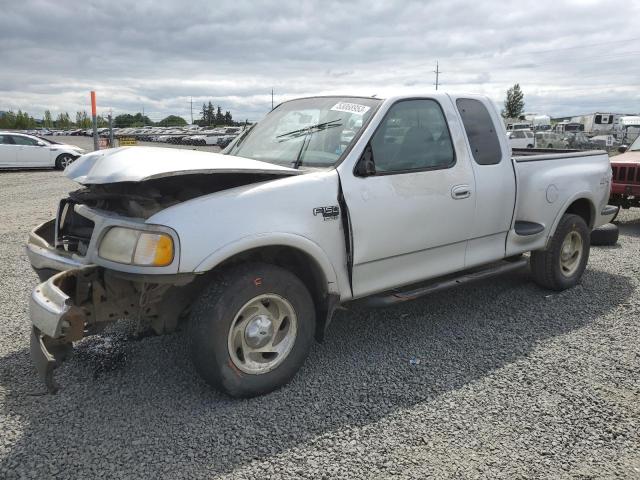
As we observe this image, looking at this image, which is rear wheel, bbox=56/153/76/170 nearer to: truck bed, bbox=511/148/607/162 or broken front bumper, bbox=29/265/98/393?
truck bed, bbox=511/148/607/162

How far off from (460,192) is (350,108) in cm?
107

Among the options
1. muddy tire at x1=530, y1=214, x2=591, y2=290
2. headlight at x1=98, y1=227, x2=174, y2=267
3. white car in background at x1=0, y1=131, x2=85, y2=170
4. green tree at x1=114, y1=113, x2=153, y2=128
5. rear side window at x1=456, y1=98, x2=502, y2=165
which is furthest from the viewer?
green tree at x1=114, y1=113, x2=153, y2=128

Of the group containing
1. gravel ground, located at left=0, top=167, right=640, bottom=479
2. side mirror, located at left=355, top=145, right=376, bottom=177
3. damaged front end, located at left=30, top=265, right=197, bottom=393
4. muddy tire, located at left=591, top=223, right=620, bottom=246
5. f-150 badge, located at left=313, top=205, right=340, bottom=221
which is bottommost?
gravel ground, located at left=0, top=167, right=640, bottom=479

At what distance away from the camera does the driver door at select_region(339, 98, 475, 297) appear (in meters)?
3.76

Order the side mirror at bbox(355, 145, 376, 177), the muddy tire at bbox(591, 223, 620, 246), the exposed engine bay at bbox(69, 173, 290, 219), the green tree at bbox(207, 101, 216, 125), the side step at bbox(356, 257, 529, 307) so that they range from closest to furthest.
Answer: the exposed engine bay at bbox(69, 173, 290, 219) → the side mirror at bbox(355, 145, 376, 177) → the side step at bbox(356, 257, 529, 307) → the muddy tire at bbox(591, 223, 620, 246) → the green tree at bbox(207, 101, 216, 125)

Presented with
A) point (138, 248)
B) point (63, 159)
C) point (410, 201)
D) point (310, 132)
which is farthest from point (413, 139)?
point (63, 159)

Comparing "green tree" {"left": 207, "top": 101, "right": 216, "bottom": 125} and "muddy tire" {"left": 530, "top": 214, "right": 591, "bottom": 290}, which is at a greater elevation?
"green tree" {"left": 207, "top": 101, "right": 216, "bottom": 125}

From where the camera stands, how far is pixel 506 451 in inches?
115

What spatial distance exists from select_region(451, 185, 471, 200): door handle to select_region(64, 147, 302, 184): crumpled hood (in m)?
1.37

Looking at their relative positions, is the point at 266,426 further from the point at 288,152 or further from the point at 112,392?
the point at 288,152

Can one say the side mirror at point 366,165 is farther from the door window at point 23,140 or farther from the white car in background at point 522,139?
the white car in background at point 522,139

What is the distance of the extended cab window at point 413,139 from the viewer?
3.94 meters

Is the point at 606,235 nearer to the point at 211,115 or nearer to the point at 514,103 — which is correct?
the point at 514,103

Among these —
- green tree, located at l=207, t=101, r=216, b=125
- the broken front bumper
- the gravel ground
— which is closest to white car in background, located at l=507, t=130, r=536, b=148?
the gravel ground
